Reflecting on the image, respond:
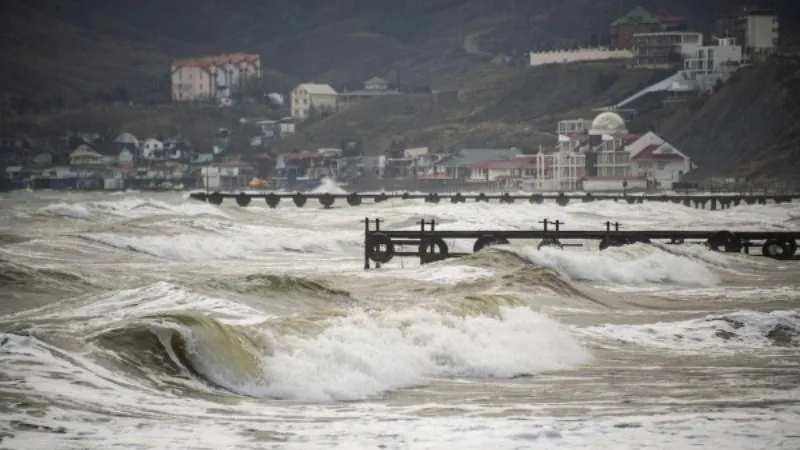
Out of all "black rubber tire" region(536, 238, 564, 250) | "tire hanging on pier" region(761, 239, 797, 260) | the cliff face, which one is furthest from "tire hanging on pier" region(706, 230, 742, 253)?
the cliff face

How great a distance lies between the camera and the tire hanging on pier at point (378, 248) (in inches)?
1614

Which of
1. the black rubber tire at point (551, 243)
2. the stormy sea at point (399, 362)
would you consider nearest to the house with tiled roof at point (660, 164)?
the black rubber tire at point (551, 243)

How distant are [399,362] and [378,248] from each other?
21.1 m

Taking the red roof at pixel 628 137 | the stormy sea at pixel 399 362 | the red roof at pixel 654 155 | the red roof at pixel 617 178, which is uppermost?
the red roof at pixel 628 137

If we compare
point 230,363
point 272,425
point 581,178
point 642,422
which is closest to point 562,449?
point 642,422

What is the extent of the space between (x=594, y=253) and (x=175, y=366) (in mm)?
22085

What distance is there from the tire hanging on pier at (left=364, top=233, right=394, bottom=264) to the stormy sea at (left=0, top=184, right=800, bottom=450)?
14.7 ft

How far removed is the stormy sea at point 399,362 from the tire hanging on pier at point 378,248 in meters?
4.47

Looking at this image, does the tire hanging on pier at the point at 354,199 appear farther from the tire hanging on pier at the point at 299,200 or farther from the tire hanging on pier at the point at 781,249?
the tire hanging on pier at the point at 781,249

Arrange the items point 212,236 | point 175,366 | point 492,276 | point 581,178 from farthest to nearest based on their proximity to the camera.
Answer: point 581,178
point 212,236
point 492,276
point 175,366

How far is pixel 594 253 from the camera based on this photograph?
39.7 m

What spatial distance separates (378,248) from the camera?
41562mm

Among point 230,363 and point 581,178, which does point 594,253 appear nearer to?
point 230,363

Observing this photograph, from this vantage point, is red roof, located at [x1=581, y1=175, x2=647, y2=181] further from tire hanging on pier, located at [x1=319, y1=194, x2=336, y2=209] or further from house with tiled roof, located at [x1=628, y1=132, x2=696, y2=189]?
tire hanging on pier, located at [x1=319, y1=194, x2=336, y2=209]
